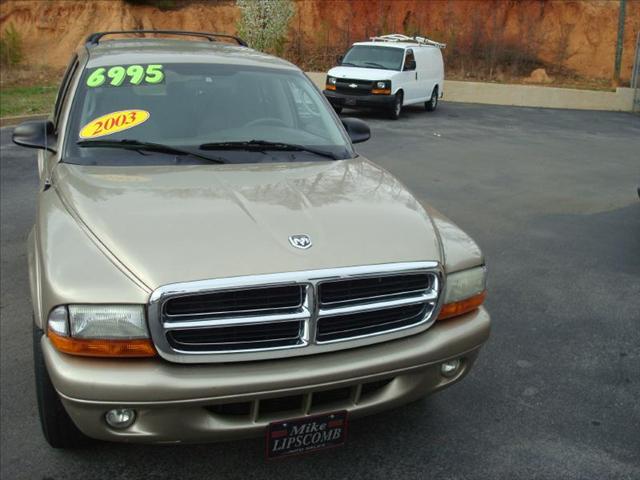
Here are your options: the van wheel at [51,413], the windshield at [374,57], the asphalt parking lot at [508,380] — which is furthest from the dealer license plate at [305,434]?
the windshield at [374,57]

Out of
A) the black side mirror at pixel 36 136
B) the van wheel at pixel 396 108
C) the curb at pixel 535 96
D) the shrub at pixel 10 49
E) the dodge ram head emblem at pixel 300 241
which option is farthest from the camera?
the shrub at pixel 10 49

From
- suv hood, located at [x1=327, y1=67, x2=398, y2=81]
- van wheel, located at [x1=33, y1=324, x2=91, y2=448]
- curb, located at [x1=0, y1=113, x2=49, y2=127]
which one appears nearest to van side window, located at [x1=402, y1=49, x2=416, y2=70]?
suv hood, located at [x1=327, y1=67, x2=398, y2=81]

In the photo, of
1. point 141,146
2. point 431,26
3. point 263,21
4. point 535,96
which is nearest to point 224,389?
point 141,146

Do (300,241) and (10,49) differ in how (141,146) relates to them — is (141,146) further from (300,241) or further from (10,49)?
(10,49)

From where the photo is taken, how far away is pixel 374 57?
19.0 meters

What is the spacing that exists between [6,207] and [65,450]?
511 cm

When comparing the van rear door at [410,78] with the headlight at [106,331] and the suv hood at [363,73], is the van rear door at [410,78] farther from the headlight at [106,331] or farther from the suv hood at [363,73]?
the headlight at [106,331]

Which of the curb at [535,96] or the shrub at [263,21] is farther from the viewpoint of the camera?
the shrub at [263,21]

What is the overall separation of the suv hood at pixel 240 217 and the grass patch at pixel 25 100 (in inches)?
488

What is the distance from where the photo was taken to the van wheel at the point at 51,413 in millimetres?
2982

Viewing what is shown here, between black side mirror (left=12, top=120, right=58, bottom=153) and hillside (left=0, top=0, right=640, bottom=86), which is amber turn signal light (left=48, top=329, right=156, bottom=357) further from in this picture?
hillside (left=0, top=0, right=640, bottom=86)

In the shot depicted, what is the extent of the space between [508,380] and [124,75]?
2994mm

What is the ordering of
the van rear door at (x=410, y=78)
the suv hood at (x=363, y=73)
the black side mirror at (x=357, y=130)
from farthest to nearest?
the van rear door at (x=410, y=78), the suv hood at (x=363, y=73), the black side mirror at (x=357, y=130)

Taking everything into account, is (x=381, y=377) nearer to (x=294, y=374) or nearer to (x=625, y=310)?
(x=294, y=374)
